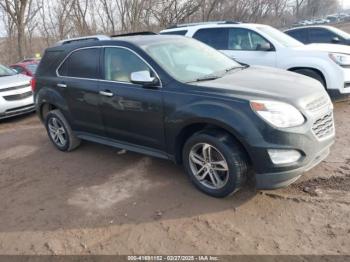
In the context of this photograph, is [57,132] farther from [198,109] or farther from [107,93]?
[198,109]

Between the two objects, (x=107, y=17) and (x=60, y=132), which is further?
(x=107, y=17)

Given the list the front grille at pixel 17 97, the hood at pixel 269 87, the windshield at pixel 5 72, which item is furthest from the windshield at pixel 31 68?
the hood at pixel 269 87

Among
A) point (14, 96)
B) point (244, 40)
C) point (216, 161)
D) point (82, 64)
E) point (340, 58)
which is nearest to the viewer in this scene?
point (216, 161)

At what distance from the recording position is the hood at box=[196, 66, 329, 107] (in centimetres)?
344

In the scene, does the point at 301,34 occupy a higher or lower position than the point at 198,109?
lower

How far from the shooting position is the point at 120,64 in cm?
445

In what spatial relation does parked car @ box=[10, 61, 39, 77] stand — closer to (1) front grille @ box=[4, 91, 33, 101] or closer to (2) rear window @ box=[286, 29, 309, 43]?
(1) front grille @ box=[4, 91, 33, 101]

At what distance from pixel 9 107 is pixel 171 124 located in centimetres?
596

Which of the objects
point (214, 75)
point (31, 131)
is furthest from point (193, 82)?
point (31, 131)

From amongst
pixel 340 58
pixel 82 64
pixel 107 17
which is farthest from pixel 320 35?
pixel 107 17

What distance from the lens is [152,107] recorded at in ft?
13.2

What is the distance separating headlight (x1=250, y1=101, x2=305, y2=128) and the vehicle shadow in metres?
0.95

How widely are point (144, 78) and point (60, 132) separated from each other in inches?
97.8

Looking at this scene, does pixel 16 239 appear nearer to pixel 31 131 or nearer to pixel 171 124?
pixel 171 124
